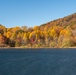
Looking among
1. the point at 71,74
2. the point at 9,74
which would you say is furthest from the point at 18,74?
the point at 71,74

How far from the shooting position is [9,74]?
52281 mm

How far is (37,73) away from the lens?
5434 cm

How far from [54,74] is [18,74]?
736 centimetres

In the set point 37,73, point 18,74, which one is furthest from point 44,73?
point 18,74

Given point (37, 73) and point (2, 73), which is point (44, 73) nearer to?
point (37, 73)

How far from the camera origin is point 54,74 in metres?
53.4

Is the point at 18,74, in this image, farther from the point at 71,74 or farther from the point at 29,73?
the point at 71,74

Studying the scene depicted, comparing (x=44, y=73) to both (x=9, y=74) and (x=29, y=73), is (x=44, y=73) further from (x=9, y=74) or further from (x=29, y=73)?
(x=9, y=74)

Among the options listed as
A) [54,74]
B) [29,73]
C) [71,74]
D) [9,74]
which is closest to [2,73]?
[9,74]

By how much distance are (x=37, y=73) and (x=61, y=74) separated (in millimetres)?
5088

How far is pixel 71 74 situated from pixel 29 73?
342 inches

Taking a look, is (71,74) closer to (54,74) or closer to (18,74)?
(54,74)

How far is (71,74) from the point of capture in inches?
2082

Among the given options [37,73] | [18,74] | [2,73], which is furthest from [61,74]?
[2,73]
